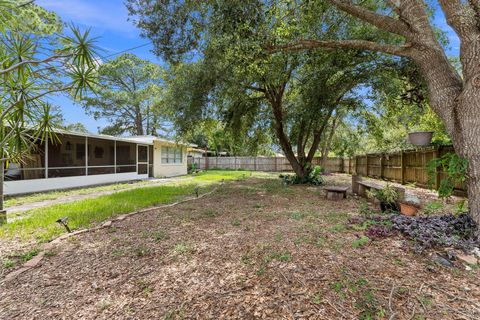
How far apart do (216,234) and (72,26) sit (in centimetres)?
322

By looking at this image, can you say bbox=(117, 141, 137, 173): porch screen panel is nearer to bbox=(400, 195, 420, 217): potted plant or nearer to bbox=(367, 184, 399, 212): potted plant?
bbox=(367, 184, 399, 212): potted plant

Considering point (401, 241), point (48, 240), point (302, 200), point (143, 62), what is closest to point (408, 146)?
point (302, 200)

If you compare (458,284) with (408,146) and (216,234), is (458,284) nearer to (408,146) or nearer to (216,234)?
(216,234)

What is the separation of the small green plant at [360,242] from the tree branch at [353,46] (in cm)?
286

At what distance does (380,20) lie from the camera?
3.71 m

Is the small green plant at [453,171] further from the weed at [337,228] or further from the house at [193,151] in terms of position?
the house at [193,151]

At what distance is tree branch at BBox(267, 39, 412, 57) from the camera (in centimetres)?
359

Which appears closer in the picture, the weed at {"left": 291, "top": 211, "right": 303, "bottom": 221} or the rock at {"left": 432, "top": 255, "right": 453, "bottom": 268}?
the rock at {"left": 432, "top": 255, "right": 453, "bottom": 268}

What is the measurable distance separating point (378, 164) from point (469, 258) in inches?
408

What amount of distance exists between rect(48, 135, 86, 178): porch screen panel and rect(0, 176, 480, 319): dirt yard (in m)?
6.74

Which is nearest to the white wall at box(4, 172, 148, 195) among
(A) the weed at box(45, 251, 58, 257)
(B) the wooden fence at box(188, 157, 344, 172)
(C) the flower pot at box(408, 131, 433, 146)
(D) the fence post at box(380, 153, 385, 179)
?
(A) the weed at box(45, 251, 58, 257)

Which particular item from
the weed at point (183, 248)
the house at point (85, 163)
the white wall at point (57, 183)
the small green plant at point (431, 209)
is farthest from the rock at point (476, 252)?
the white wall at point (57, 183)

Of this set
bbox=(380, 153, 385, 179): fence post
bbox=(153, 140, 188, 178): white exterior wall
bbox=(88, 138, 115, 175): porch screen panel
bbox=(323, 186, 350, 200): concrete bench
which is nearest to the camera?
bbox=(323, 186, 350, 200): concrete bench

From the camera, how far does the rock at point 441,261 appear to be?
2.36 metres
